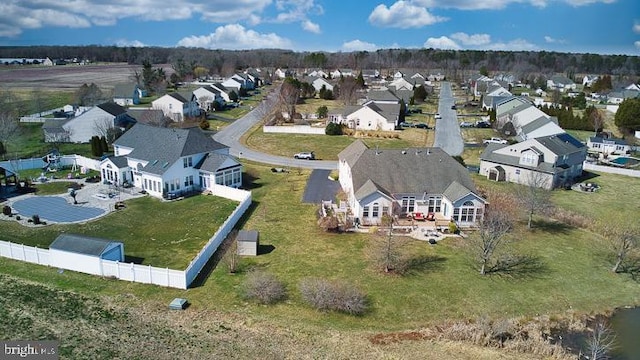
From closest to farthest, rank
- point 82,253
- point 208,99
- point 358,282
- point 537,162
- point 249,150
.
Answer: point 82,253 → point 358,282 → point 537,162 → point 249,150 → point 208,99

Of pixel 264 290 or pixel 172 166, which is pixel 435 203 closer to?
pixel 264 290

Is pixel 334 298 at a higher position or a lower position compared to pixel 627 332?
higher

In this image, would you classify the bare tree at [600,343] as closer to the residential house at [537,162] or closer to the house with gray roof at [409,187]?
the house with gray roof at [409,187]

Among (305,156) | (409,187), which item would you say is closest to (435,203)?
(409,187)

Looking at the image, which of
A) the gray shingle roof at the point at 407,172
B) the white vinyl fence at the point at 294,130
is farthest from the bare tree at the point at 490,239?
the white vinyl fence at the point at 294,130

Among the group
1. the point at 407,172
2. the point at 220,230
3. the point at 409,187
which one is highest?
the point at 407,172
